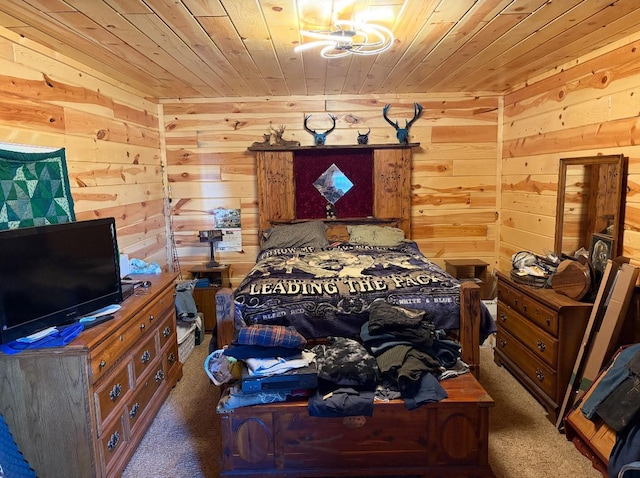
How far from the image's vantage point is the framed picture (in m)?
2.68

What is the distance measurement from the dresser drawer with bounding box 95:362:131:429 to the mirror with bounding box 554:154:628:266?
2901mm

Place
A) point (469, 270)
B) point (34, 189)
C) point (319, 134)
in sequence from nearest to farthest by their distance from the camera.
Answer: point (34, 189) < point (319, 134) < point (469, 270)

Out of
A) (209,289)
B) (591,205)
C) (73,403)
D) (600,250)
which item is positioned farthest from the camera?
(209,289)

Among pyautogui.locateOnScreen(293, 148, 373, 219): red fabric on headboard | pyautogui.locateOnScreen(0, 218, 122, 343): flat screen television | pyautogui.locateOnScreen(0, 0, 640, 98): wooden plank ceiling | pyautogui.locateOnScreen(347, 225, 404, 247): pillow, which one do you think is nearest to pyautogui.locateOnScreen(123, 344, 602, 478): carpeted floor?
pyautogui.locateOnScreen(0, 218, 122, 343): flat screen television

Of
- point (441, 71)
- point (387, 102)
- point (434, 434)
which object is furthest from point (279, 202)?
point (434, 434)

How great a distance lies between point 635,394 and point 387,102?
3.38m

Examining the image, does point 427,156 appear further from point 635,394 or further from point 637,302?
point 635,394

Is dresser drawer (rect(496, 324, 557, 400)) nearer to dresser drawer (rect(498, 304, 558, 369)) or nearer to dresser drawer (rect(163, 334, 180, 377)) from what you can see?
dresser drawer (rect(498, 304, 558, 369))

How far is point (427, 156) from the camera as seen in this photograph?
179 inches

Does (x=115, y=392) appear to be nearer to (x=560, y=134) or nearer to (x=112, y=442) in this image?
(x=112, y=442)

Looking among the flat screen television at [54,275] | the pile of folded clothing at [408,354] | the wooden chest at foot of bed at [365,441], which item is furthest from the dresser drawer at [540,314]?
the flat screen television at [54,275]

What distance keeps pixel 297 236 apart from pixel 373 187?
1.00m

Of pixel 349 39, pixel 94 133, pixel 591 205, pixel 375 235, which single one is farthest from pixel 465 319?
pixel 94 133

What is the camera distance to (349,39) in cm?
244
